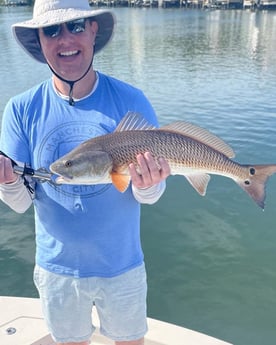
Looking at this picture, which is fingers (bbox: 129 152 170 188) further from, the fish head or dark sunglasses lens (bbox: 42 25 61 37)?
dark sunglasses lens (bbox: 42 25 61 37)

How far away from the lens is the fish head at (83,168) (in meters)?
2.56

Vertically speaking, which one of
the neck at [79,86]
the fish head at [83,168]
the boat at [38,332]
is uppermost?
the neck at [79,86]

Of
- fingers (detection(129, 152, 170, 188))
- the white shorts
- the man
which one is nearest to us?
fingers (detection(129, 152, 170, 188))

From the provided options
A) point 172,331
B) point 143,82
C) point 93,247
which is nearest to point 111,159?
point 93,247

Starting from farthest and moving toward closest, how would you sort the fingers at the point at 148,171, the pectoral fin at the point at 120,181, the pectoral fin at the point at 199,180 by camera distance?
the pectoral fin at the point at 199,180 < the pectoral fin at the point at 120,181 < the fingers at the point at 148,171

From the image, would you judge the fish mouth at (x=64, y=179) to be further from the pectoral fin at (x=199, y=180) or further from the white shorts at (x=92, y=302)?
the pectoral fin at (x=199, y=180)

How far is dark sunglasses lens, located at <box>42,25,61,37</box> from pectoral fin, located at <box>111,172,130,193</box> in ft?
3.18

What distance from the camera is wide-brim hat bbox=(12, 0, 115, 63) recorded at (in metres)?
2.65

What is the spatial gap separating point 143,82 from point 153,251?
15187 mm

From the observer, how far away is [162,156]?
2.59 meters

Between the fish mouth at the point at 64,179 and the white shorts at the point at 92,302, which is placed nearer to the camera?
the fish mouth at the point at 64,179

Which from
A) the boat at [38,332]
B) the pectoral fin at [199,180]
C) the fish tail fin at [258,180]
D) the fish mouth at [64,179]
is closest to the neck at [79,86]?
the fish mouth at [64,179]

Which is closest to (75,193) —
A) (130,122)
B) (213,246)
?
(130,122)

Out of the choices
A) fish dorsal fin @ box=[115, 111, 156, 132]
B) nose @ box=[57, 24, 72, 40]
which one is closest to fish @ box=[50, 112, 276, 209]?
fish dorsal fin @ box=[115, 111, 156, 132]
